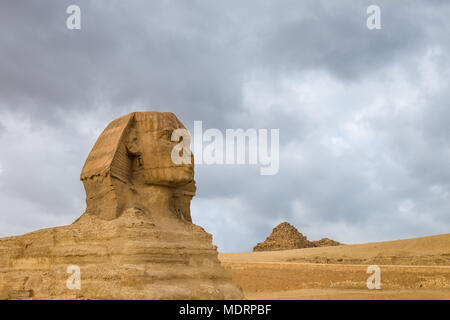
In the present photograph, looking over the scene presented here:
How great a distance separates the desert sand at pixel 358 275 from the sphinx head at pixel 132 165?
5.50 metres

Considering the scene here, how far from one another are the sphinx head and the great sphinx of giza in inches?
0.8

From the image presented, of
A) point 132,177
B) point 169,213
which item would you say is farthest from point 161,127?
point 169,213

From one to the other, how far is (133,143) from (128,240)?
7.01ft

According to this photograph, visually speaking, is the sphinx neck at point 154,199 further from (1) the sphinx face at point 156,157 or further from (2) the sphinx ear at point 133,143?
(2) the sphinx ear at point 133,143

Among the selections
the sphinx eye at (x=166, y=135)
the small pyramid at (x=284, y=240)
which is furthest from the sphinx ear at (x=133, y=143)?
the small pyramid at (x=284, y=240)

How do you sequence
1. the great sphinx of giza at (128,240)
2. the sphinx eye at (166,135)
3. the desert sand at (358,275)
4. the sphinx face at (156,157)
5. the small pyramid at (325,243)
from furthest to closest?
the small pyramid at (325,243) < the desert sand at (358,275) < the sphinx eye at (166,135) < the sphinx face at (156,157) < the great sphinx of giza at (128,240)

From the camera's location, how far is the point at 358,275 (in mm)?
20297

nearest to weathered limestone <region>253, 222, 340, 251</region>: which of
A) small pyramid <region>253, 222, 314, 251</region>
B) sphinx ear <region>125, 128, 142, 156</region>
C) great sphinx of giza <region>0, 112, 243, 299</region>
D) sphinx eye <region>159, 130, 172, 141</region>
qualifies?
small pyramid <region>253, 222, 314, 251</region>

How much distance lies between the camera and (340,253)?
36844 millimetres

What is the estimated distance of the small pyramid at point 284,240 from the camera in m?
48.8

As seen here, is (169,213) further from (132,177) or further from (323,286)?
(323,286)

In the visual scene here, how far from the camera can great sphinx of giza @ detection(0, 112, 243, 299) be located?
7973 mm

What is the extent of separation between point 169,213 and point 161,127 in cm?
174
